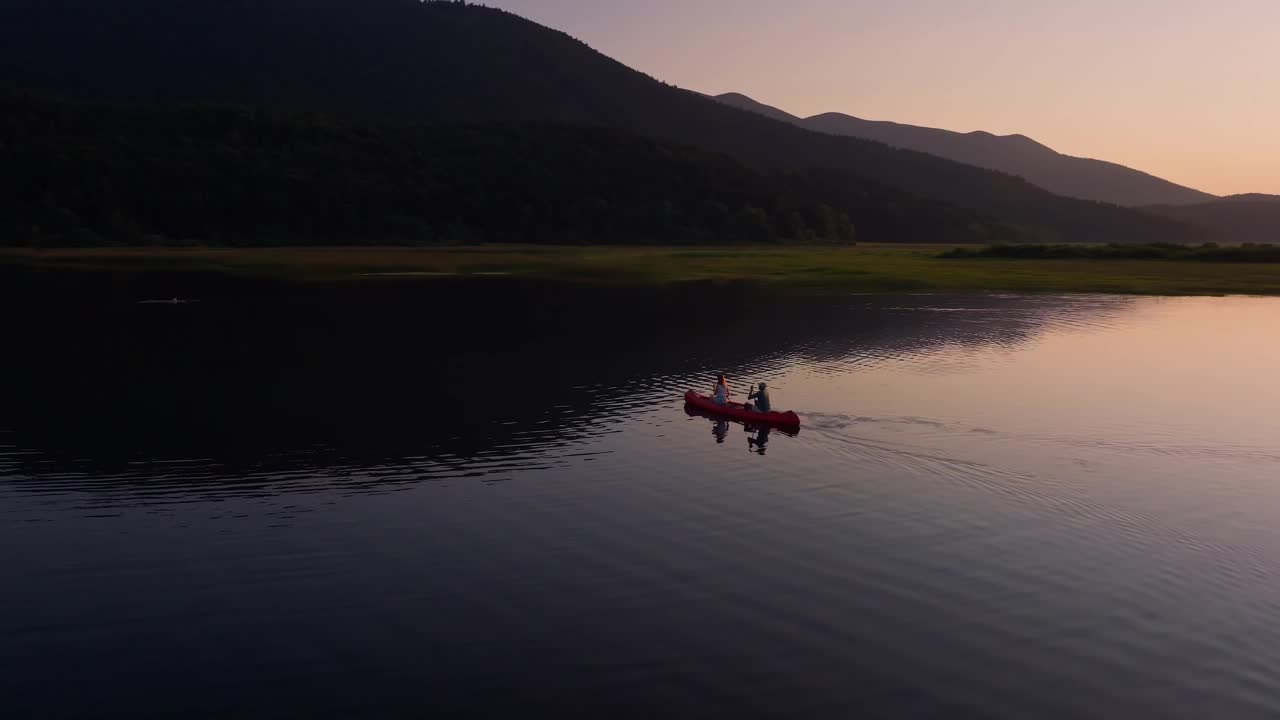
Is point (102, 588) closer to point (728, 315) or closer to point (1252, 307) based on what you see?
point (728, 315)

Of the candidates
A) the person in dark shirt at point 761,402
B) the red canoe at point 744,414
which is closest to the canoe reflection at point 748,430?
the red canoe at point 744,414

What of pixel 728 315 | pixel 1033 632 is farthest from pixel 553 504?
pixel 728 315

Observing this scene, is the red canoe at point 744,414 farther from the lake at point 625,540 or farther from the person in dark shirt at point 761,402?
the lake at point 625,540

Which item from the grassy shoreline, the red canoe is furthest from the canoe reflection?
the grassy shoreline

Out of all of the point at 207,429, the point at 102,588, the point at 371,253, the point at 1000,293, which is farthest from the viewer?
the point at 371,253

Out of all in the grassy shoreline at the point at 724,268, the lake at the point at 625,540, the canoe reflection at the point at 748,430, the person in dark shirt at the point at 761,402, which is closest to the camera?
the lake at the point at 625,540

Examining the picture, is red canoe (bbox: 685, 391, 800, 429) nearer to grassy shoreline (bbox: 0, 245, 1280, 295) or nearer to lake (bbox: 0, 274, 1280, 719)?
lake (bbox: 0, 274, 1280, 719)

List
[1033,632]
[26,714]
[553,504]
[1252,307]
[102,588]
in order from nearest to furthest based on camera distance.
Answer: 1. [26,714]
2. [1033,632]
3. [102,588]
4. [553,504]
5. [1252,307]
